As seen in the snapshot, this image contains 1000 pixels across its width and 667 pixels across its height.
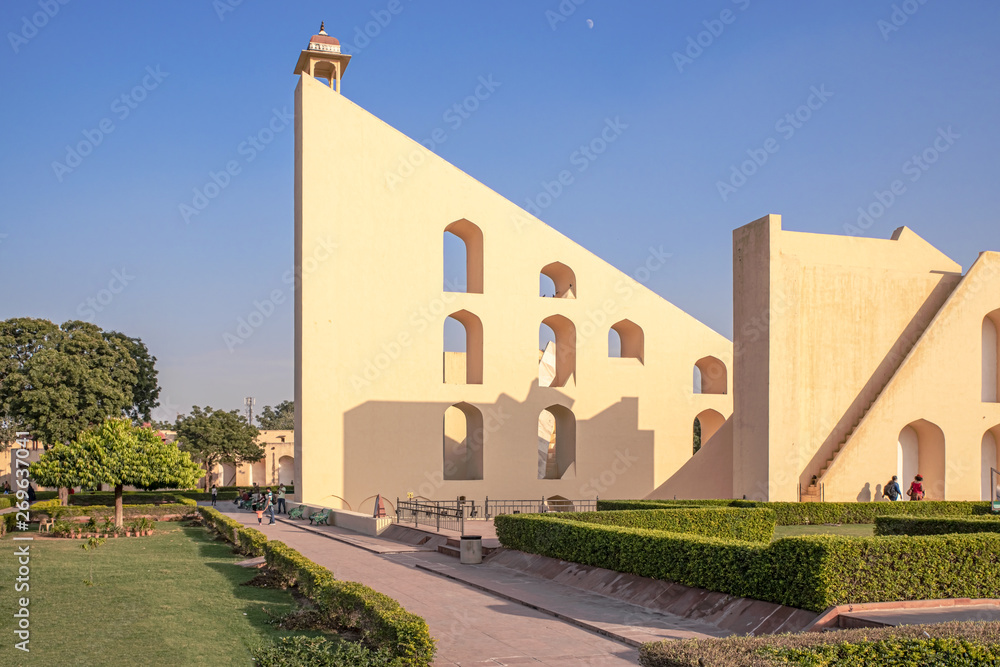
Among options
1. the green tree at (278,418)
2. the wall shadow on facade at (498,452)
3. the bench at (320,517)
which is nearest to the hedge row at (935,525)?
the bench at (320,517)

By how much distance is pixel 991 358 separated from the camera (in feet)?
74.5

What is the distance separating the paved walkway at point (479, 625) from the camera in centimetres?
715

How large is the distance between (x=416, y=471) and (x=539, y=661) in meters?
18.0

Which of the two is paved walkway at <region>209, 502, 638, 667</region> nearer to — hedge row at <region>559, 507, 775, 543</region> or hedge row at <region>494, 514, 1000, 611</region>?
hedge row at <region>494, 514, 1000, 611</region>

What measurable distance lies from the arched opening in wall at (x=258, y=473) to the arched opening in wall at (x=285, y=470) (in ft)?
2.99


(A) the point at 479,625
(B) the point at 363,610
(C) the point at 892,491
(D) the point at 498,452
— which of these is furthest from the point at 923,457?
(B) the point at 363,610

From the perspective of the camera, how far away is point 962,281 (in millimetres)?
21938

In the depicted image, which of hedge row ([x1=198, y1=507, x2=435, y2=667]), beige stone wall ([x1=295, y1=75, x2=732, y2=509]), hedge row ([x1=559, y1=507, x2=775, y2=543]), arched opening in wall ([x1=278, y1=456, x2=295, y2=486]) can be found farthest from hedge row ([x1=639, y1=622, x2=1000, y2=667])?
arched opening in wall ([x1=278, y1=456, x2=295, y2=486])

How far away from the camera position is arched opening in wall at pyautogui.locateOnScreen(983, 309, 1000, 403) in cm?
2270

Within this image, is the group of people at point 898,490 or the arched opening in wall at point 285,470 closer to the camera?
the group of people at point 898,490

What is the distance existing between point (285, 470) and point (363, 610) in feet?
142

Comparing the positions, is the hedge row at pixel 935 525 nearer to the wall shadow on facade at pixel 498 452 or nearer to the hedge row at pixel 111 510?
the wall shadow on facade at pixel 498 452

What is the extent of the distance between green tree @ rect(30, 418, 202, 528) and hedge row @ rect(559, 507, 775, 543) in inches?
460

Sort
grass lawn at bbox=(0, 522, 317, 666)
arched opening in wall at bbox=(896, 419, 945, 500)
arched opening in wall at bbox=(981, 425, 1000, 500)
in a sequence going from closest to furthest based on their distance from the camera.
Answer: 1. grass lawn at bbox=(0, 522, 317, 666)
2. arched opening in wall at bbox=(896, 419, 945, 500)
3. arched opening in wall at bbox=(981, 425, 1000, 500)
